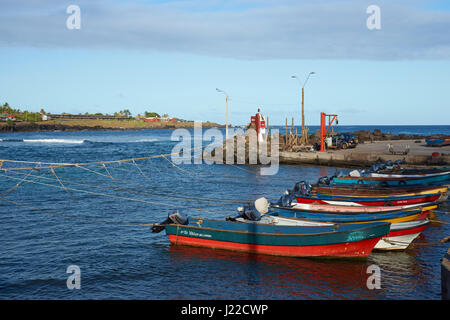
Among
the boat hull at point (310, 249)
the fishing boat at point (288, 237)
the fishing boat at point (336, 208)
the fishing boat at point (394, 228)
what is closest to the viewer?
the fishing boat at point (288, 237)

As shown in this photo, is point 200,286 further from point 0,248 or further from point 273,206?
point 0,248

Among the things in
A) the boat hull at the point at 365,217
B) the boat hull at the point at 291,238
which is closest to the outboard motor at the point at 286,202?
the boat hull at the point at 365,217

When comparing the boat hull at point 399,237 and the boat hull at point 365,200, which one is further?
the boat hull at point 365,200

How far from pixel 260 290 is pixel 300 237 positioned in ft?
11.6

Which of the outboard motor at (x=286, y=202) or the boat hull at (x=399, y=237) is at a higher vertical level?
the outboard motor at (x=286, y=202)

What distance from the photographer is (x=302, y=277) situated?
16.6 meters

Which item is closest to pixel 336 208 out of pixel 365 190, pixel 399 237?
pixel 399 237

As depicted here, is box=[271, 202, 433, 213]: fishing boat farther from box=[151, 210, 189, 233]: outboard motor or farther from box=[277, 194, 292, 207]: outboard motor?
box=[151, 210, 189, 233]: outboard motor

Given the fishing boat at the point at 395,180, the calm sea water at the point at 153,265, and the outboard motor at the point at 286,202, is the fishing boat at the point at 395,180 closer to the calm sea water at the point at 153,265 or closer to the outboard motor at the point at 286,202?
the calm sea water at the point at 153,265

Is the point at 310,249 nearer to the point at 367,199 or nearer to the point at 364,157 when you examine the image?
the point at 367,199

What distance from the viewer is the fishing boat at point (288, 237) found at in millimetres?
17734

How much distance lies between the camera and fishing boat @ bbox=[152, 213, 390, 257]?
58.2 feet

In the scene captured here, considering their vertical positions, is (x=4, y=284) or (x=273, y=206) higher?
(x=273, y=206)
